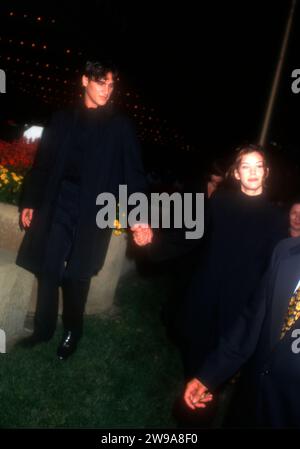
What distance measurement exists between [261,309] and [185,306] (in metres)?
1.19

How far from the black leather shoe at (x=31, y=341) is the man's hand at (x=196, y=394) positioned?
1894 mm

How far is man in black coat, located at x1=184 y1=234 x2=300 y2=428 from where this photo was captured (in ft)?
6.23

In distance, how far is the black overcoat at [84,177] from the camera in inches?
133

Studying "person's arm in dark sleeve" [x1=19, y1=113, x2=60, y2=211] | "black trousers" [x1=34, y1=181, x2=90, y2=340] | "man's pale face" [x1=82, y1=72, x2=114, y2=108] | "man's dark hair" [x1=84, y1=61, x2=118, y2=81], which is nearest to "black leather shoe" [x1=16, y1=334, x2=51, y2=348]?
"black trousers" [x1=34, y1=181, x2=90, y2=340]

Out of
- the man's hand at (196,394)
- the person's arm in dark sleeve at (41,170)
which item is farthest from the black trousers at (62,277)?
the man's hand at (196,394)

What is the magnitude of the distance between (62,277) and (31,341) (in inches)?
28.0

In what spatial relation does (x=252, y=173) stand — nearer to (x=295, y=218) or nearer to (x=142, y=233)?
(x=142, y=233)

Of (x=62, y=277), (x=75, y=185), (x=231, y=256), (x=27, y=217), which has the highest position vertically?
(x=75, y=185)

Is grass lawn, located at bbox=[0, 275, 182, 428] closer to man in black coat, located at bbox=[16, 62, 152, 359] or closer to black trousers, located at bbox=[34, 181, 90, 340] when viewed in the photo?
black trousers, located at bbox=[34, 181, 90, 340]

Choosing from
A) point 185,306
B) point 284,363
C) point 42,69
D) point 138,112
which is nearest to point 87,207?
point 185,306

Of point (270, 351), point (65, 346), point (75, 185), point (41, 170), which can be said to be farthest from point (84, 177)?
point (270, 351)

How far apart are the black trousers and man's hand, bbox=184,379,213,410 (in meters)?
1.58

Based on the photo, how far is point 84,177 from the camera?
3.37 meters

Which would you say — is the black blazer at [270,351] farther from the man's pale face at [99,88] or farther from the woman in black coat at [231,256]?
the man's pale face at [99,88]
